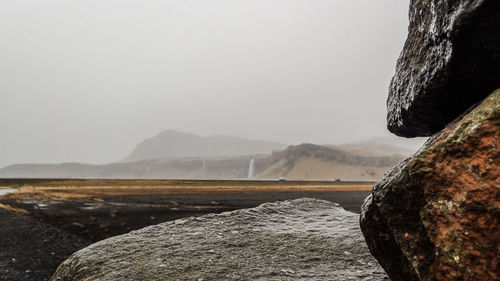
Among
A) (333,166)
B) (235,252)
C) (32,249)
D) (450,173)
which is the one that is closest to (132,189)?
(32,249)

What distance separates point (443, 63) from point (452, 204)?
56.7 inches

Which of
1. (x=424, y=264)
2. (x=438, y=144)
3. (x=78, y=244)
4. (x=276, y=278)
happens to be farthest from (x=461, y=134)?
(x=78, y=244)

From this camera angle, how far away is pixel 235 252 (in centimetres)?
541

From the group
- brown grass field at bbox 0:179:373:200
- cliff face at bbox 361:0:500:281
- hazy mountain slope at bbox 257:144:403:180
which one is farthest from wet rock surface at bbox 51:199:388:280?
hazy mountain slope at bbox 257:144:403:180

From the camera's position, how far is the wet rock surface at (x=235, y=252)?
15.4 ft

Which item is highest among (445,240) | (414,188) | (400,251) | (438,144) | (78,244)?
(438,144)

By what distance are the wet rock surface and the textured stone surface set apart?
6.39 feet

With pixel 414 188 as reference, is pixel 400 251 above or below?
below

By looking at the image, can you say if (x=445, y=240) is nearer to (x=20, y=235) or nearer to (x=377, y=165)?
(x=20, y=235)

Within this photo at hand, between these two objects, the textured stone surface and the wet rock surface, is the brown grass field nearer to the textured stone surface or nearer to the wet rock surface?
the wet rock surface

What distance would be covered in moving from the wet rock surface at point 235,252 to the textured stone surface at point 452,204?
76.6 inches

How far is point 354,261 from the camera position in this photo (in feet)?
16.8

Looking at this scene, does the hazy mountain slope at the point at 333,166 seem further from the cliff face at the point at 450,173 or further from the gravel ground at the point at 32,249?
the cliff face at the point at 450,173

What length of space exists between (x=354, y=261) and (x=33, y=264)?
40.2 ft
